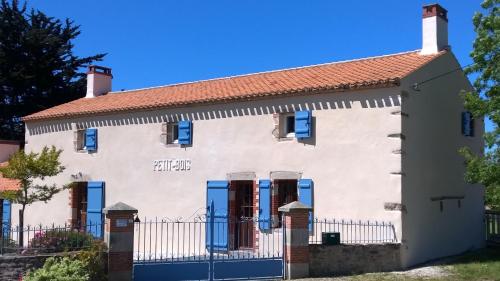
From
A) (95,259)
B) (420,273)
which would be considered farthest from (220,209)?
(95,259)

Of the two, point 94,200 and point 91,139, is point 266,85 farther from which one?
point 94,200

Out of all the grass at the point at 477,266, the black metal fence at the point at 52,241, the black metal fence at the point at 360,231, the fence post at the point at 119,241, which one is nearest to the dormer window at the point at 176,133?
the black metal fence at the point at 360,231

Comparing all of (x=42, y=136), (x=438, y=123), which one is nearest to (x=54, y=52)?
(x=42, y=136)

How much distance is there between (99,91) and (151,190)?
7367mm

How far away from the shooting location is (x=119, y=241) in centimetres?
1013

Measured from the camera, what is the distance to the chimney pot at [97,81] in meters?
23.0

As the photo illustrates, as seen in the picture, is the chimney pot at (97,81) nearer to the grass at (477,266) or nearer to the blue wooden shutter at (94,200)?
the blue wooden shutter at (94,200)

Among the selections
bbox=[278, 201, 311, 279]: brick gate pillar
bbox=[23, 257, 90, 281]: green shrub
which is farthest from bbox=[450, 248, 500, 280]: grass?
bbox=[23, 257, 90, 281]: green shrub

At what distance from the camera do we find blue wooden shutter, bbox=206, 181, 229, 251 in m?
15.1

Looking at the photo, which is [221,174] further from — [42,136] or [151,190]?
[42,136]

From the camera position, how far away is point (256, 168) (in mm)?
15203

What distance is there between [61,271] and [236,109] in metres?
7.61

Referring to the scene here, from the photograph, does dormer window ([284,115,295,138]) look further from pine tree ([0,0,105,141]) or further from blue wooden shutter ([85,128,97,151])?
pine tree ([0,0,105,141])

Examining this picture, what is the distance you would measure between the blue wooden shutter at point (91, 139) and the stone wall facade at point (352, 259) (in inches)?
386
